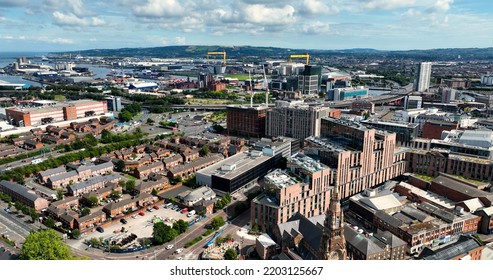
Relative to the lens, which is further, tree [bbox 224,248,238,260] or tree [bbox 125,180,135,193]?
tree [bbox 125,180,135,193]

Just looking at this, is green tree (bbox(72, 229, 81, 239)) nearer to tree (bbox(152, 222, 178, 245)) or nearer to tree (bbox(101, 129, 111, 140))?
tree (bbox(152, 222, 178, 245))

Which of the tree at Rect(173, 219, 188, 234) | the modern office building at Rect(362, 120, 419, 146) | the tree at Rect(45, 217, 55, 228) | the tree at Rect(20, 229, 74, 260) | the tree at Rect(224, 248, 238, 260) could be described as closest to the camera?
the tree at Rect(20, 229, 74, 260)

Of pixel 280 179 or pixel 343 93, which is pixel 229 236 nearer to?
pixel 280 179

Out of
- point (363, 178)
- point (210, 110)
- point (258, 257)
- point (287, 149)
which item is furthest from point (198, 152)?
point (210, 110)

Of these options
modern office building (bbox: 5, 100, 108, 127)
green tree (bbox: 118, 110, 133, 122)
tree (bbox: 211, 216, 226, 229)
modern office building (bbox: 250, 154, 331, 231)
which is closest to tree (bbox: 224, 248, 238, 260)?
modern office building (bbox: 250, 154, 331, 231)

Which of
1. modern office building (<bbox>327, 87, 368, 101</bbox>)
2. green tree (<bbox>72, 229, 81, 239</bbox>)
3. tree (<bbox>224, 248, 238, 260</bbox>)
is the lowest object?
green tree (<bbox>72, 229, 81, 239</bbox>)

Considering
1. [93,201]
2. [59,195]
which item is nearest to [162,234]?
[93,201]
